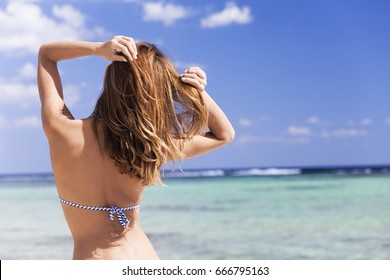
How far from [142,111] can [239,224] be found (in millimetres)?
8082

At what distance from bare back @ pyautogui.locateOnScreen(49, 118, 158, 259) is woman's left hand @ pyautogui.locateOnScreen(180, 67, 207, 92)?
280 mm

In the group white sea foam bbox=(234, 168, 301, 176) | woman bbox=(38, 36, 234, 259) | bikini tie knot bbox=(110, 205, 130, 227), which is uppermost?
woman bbox=(38, 36, 234, 259)

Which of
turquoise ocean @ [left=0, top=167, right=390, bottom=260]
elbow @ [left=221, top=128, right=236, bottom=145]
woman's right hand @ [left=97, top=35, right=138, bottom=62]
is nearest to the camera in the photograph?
woman's right hand @ [left=97, top=35, right=138, bottom=62]

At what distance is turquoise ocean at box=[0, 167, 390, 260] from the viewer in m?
7.32

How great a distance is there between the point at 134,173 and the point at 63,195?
0.21m

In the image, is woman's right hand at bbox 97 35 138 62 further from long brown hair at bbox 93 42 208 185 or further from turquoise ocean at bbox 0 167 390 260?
turquoise ocean at bbox 0 167 390 260

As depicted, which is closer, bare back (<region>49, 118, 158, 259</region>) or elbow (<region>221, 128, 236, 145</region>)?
bare back (<region>49, 118, 158, 259</region>)

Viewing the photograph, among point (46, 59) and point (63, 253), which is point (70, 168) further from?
point (63, 253)

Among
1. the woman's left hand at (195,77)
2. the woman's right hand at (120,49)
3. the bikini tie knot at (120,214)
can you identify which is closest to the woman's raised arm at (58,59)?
the woman's right hand at (120,49)

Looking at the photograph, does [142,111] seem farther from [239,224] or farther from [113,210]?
[239,224]

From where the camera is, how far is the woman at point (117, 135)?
61.7 inches

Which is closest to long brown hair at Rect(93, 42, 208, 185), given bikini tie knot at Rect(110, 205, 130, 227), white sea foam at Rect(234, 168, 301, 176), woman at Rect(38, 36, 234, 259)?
woman at Rect(38, 36, 234, 259)

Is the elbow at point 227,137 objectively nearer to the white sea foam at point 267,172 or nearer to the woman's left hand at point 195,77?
the woman's left hand at point 195,77
